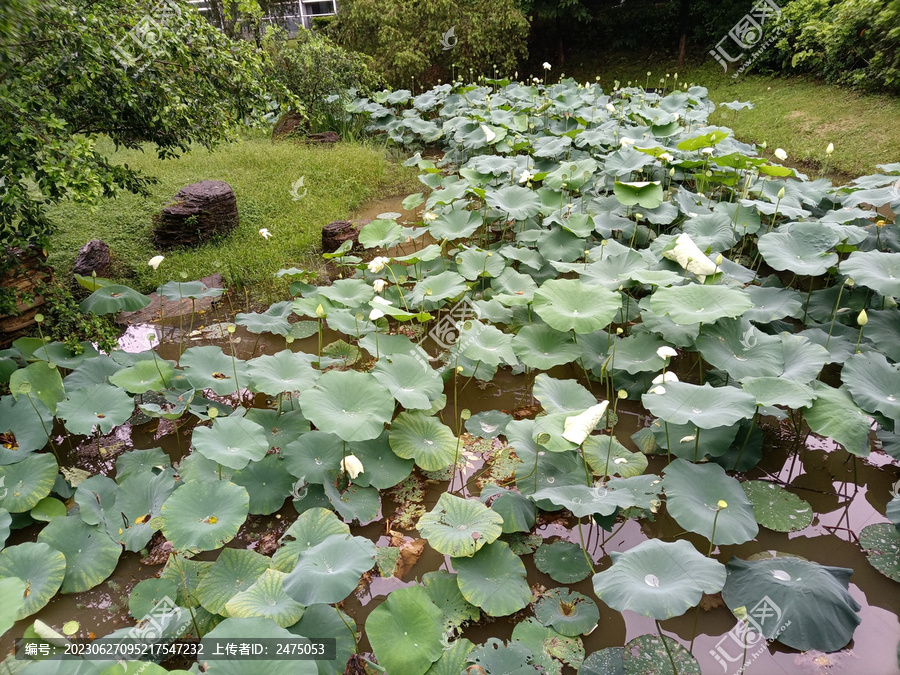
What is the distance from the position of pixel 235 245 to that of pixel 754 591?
4.40 metres

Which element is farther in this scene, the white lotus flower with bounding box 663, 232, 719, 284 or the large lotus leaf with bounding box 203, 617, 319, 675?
the white lotus flower with bounding box 663, 232, 719, 284

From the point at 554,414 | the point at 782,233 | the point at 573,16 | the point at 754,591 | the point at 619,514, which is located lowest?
the point at 619,514

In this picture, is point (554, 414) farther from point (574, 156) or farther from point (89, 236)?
point (89, 236)

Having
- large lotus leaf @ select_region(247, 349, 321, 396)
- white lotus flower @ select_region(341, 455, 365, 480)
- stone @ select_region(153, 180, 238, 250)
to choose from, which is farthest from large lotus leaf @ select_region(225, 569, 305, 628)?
stone @ select_region(153, 180, 238, 250)

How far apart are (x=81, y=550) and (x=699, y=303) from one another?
2723 millimetres

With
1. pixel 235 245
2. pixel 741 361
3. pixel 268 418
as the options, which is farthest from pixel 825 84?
pixel 268 418

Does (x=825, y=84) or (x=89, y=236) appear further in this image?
(x=825, y=84)

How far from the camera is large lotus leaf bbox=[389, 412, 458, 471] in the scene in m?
2.40

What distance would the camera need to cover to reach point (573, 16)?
11.7 metres

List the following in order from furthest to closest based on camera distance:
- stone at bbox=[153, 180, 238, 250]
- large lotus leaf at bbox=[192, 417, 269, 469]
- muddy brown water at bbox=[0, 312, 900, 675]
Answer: stone at bbox=[153, 180, 238, 250] < large lotus leaf at bbox=[192, 417, 269, 469] < muddy brown water at bbox=[0, 312, 900, 675]

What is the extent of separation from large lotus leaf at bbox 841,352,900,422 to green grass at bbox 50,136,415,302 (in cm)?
343

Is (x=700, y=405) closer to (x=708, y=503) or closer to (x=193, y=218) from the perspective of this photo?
(x=708, y=503)

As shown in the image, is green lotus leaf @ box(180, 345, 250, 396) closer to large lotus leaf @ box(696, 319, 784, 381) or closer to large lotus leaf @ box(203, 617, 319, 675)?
large lotus leaf @ box(203, 617, 319, 675)

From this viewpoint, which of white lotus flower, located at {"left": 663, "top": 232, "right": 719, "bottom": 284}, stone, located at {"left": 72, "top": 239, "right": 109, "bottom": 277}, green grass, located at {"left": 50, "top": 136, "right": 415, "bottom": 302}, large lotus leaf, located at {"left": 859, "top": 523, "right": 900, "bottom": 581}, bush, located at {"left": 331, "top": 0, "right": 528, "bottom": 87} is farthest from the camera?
bush, located at {"left": 331, "top": 0, "right": 528, "bottom": 87}
